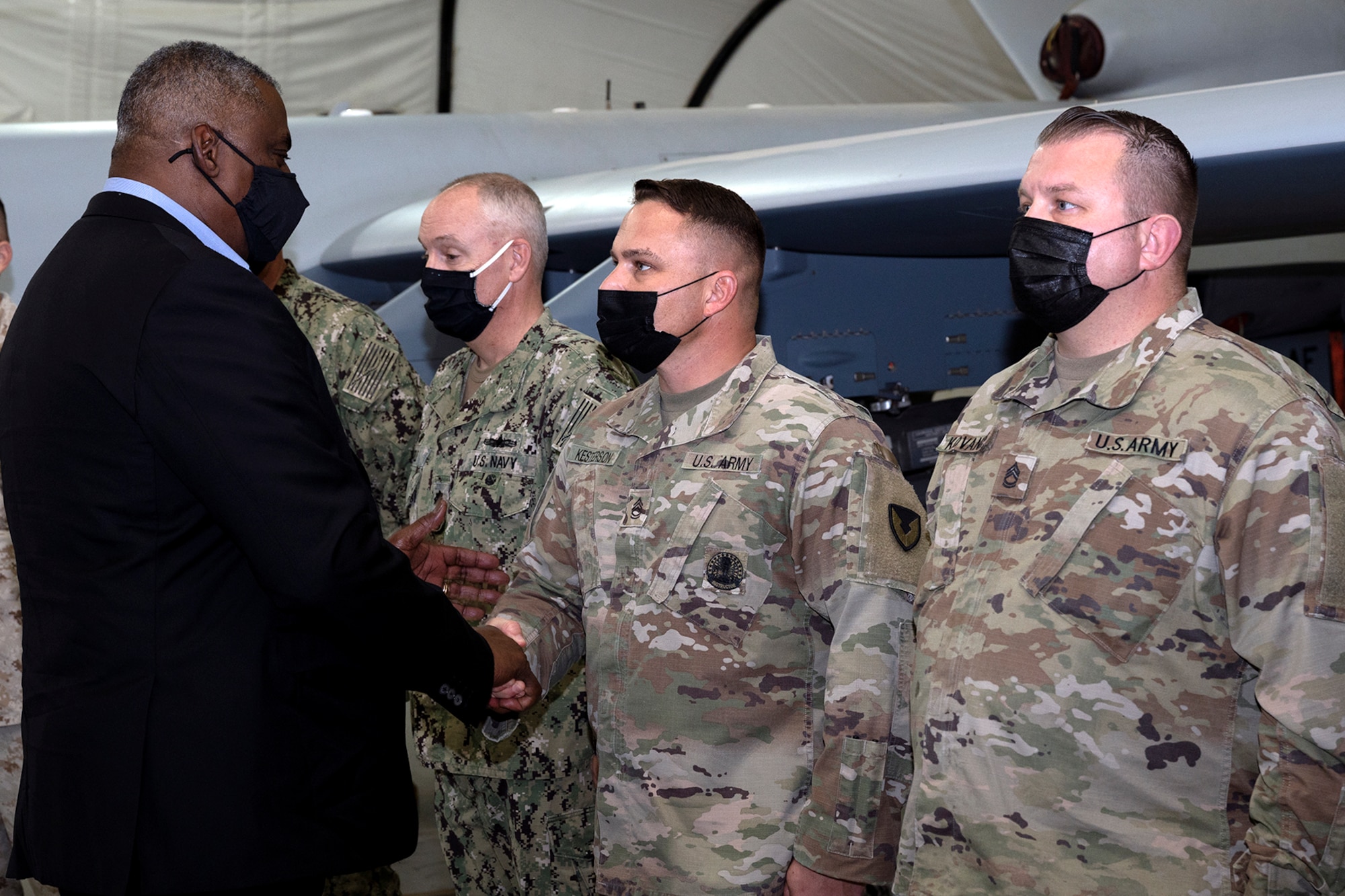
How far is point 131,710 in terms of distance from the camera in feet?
5.41

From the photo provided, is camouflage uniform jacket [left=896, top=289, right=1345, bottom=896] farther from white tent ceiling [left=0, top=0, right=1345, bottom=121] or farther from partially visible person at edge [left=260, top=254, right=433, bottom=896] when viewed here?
white tent ceiling [left=0, top=0, right=1345, bottom=121]

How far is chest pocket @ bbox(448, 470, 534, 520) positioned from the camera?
2.72 metres

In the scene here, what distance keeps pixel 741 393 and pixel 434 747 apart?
1190mm

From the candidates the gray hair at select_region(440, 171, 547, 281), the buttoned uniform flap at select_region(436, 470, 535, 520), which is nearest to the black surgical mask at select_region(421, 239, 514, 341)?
the gray hair at select_region(440, 171, 547, 281)

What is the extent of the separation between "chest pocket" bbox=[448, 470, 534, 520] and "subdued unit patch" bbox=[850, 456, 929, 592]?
39.5 inches

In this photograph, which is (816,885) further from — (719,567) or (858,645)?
(719,567)

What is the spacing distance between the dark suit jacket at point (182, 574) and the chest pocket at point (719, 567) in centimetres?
53

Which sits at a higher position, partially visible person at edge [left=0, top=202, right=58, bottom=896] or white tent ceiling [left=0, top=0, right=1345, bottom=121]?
white tent ceiling [left=0, top=0, right=1345, bottom=121]

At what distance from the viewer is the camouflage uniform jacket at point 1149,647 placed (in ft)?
4.82

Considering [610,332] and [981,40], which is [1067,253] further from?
[981,40]

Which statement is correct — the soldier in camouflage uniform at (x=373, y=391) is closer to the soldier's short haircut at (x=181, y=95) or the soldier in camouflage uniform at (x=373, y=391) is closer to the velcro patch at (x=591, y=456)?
the velcro patch at (x=591, y=456)

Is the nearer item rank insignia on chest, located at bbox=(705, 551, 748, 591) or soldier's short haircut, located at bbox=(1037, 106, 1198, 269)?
soldier's short haircut, located at bbox=(1037, 106, 1198, 269)

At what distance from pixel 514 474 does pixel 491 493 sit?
0.26 feet

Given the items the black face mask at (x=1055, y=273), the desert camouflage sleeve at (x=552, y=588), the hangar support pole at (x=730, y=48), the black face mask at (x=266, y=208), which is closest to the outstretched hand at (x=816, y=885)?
the desert camouflage sleeve at (x=552, y=588)
